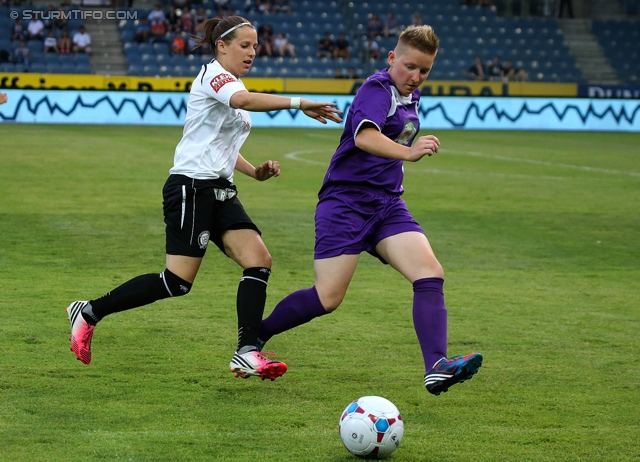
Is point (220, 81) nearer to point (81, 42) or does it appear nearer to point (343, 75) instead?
point (343, 75)

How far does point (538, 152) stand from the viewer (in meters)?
22.8

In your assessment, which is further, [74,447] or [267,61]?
[267,61]

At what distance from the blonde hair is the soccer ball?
184 cm

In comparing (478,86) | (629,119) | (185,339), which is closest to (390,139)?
(185,339)

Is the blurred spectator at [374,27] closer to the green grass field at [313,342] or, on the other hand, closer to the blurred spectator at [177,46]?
the blurred spectator at [177,46]

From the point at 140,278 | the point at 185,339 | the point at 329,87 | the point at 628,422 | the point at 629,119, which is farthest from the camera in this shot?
the point at 329,87

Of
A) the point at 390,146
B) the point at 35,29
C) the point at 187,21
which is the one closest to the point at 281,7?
the point at 187,21

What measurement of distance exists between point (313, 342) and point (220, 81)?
193cm

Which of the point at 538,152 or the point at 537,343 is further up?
the point at 537,343

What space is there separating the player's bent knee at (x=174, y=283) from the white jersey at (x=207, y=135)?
559 mm

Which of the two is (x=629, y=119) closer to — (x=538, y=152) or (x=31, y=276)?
(x=538, y=152)

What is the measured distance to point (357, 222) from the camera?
204 inches

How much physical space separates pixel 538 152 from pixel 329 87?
12765 millimetres

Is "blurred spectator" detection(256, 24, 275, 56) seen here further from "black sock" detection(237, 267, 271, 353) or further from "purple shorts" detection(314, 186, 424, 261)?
"purple shorts" detection(314, 186, 424, 261)
